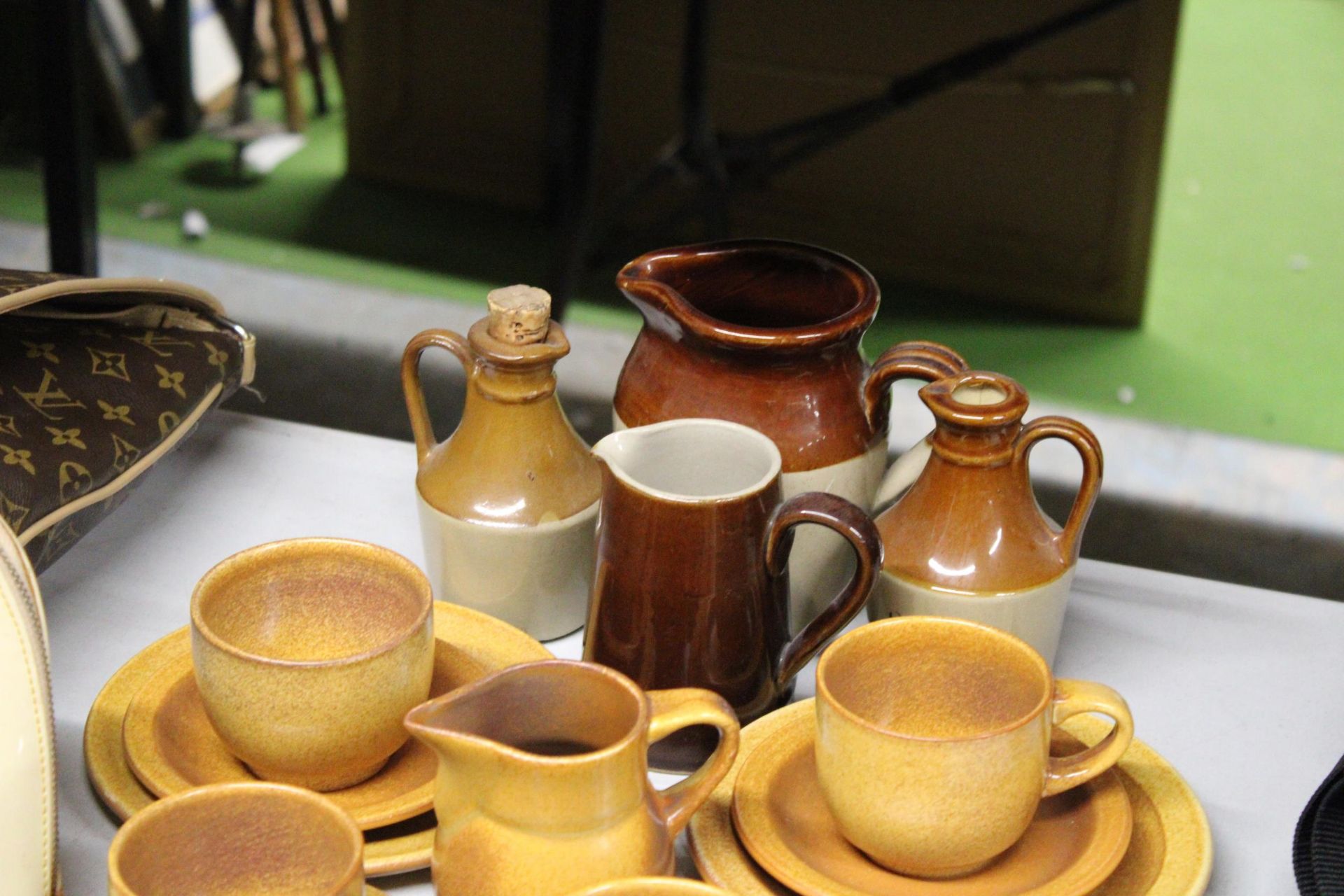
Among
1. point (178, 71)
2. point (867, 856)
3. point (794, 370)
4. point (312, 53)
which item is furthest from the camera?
point (312, 53)

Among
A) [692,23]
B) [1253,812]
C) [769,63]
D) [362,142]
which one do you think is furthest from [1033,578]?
[362,142]

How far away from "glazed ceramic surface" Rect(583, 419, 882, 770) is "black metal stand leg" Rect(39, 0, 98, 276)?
82cm

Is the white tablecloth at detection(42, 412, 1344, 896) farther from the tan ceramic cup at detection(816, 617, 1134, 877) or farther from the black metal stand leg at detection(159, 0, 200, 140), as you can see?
the black metal stand leg at detection(159, 0, 200, 140)

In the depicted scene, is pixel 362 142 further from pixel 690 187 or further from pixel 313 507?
pixel 313 507

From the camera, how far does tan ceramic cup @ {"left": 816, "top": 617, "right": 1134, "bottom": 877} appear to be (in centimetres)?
48

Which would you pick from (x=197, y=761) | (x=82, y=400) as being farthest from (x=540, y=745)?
(x=82, y=400)

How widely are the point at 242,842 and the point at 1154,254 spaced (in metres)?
2.05

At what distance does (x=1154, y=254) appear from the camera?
7.37 feet

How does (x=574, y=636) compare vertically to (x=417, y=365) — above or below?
below

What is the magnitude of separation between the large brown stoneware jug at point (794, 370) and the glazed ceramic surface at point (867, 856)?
0.12 metres

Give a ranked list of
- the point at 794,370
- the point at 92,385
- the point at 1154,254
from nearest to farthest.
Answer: the point at 794,370, the point at 92,385, the point at 1154,254

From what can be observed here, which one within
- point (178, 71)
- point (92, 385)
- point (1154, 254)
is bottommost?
point (1154, 254)

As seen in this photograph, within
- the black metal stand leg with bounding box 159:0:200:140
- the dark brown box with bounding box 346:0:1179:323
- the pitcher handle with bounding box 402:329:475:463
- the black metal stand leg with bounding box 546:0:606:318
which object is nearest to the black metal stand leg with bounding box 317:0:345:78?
the black metal stand leg with bounding box 159:0:200:140

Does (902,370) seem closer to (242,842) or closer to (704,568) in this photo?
(704,568)
